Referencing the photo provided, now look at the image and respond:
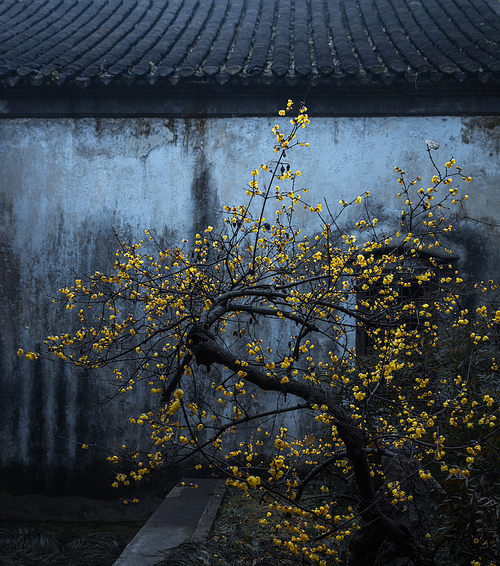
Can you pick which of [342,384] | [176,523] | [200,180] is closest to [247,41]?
[200,180]

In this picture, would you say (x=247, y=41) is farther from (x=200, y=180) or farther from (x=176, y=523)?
(x=176, y=523)

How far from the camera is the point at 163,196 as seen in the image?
621 cm

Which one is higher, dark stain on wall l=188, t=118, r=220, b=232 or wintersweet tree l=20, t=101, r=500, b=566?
dark stain on wall l=188, t=118, r=220, b=232

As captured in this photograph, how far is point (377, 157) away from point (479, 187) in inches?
51.7

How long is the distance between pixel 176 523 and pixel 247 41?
5.98 meters

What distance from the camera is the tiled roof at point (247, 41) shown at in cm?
564

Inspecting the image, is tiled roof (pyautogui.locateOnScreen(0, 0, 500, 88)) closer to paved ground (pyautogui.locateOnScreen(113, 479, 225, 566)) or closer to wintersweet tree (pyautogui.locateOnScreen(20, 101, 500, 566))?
wintersweet tree (pyautogui.locateOnScreen(20, 101, 500, 566))

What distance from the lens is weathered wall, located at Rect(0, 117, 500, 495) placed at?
609 centimetres

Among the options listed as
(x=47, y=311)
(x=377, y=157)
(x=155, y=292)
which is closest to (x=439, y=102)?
(x=377, y=157)

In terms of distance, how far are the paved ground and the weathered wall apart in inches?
50.3

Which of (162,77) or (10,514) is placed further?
(10,514)

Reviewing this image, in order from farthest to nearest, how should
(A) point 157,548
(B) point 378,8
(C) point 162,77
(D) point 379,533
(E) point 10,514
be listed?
(B) point 378,8, (E) point 10,514, (C) point 162,77, (A) point 157,548, (D) point 379,533

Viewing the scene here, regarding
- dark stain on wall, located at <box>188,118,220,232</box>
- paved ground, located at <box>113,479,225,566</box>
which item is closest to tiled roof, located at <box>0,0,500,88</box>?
dark stain on wall, located at <box>188,118,220,232</box>

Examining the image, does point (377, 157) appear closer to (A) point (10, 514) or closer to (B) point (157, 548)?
(B) point (157, 548)
